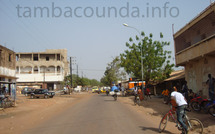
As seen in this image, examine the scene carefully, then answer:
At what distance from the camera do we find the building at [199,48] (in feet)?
53.2

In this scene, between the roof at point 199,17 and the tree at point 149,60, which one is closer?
the roof at point 199,17

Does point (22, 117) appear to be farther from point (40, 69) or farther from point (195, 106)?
point (40, 69)

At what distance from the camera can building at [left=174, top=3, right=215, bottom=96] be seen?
16.2 m

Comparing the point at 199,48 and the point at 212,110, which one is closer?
the point at 212,110

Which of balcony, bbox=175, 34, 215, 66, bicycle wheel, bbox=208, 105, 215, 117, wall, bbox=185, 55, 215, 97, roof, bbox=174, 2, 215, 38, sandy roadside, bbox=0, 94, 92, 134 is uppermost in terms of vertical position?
roof, bbox=174, 2, 215, 38

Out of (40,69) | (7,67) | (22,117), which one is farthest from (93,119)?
(40,69)

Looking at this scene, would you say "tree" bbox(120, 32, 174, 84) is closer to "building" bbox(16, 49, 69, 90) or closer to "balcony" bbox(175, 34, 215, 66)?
"balcony" bbox(175, 34, 215, 66)

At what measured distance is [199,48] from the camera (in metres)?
17.3

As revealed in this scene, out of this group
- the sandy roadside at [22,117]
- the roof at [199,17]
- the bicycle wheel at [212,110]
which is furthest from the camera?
the roof at [199,17]

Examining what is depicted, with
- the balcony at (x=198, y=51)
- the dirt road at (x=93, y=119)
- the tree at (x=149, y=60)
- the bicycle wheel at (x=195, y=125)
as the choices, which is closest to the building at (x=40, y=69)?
the tree at (x=149, y=60)

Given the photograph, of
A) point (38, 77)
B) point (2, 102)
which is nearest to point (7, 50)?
point (2, 102)

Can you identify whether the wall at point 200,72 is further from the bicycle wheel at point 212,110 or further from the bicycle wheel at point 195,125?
the bicycle wheel at point 195,125

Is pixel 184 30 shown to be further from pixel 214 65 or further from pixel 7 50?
pixel 7 50

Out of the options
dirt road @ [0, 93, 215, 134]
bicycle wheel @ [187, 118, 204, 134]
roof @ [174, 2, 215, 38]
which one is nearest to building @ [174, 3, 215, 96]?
roof @ [174, 2, 215, 38]
